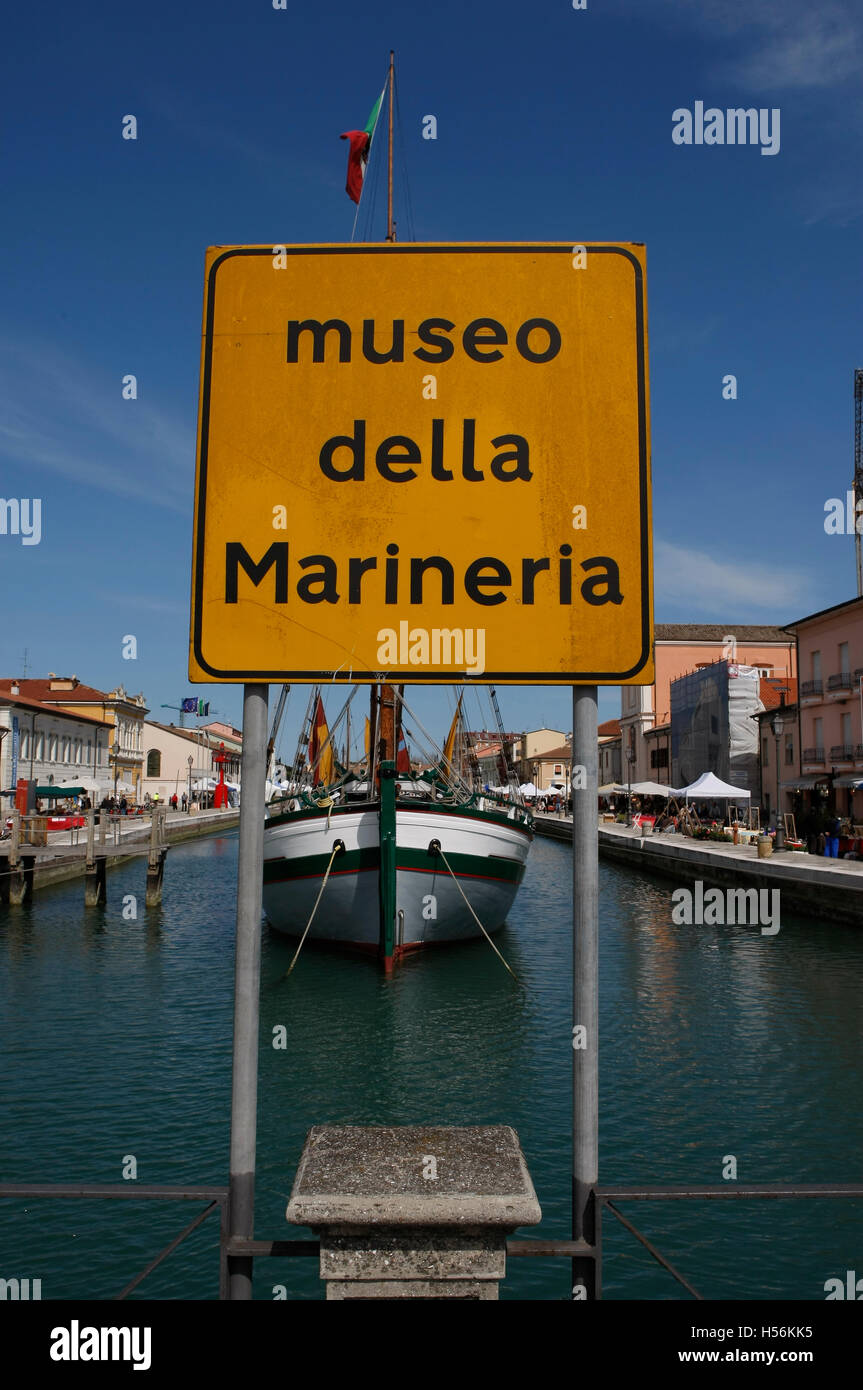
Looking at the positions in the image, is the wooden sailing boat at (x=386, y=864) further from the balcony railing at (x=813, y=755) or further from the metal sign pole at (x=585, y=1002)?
the balcony railing at (x=813, y=755)

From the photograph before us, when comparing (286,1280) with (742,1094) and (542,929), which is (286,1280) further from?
(542,929)

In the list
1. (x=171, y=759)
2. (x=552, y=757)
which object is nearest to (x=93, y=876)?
(x=171, y=759)

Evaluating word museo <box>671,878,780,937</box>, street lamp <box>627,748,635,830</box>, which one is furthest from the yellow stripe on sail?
street lamp <box>627,748,635,830</box>

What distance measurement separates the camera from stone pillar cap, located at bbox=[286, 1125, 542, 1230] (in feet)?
8.00

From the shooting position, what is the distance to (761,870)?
28.6 m

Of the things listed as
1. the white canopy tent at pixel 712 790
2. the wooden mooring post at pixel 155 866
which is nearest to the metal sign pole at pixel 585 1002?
the wooden mooring post at pixel 155 866

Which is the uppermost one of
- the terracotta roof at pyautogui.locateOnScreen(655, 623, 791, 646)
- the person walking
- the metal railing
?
the terracotta roof at pyautogui.locateOnScreen(655, 623, 791, 646)

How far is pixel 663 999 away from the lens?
17719 mm

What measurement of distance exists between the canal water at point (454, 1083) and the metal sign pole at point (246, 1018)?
12.0 feet

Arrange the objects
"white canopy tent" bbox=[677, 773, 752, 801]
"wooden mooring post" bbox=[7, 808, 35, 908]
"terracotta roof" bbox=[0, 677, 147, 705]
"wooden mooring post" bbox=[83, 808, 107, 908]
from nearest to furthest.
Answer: "wooden mooring post" bbox=[7, 808, 35, 908], "wooden mooring post" bbox=[83, 808, 107, 908], "white canopy tent" bbox=[677, 773, 752, 801], "terracotta roof" bbox=[0, 677, 147, 705]

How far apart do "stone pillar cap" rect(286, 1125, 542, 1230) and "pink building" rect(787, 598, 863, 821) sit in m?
41.2

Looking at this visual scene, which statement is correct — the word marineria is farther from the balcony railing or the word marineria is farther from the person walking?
the balcony railing
